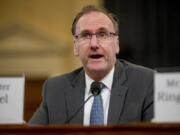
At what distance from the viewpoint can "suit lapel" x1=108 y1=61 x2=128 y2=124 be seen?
2883 mm

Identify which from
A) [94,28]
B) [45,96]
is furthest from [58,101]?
[94,28]

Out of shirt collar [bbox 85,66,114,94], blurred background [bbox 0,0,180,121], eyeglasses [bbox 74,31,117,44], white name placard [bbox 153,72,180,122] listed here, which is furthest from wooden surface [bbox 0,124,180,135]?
blurred background [bbox 0,0,180,121]

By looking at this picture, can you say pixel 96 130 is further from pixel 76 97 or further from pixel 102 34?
pixel 102 34

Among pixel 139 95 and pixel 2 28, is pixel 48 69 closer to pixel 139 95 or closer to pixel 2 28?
pixel 2 28

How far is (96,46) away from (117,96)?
0.96ft

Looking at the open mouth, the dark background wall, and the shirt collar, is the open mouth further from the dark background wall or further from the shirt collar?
the dark background wall

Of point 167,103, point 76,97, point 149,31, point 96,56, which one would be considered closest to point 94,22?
point 96,56

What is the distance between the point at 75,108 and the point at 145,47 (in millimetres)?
4073

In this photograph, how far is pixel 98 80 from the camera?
3.08 m

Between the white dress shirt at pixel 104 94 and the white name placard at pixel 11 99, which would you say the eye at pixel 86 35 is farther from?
the white name placard at pixel 11 99

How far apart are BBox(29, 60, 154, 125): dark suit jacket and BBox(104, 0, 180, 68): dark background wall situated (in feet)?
12.2

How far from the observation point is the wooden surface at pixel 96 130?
2.19 metres

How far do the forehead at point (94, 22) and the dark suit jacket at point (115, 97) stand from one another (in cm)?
22

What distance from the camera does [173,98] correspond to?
89.4 inches
